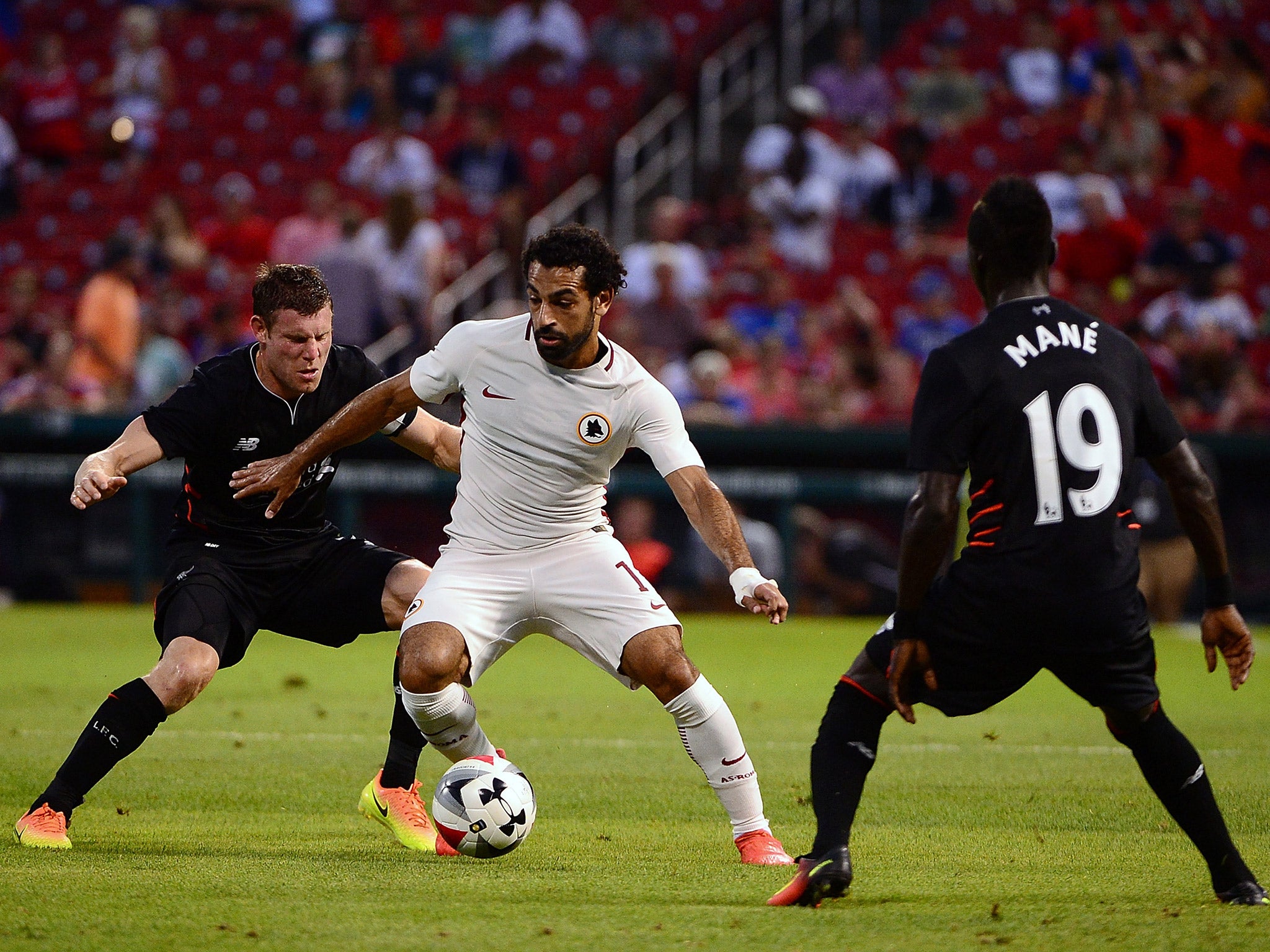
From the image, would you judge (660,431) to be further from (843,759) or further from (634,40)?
(634,40)

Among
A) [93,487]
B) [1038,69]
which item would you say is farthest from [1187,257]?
[93,487]

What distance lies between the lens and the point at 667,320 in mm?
15812

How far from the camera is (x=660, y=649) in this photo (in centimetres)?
582

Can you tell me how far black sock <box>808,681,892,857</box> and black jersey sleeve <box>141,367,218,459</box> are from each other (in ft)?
9.31

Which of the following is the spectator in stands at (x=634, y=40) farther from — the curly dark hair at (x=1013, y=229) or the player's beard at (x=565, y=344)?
the curly dark hair at (x=1013, y=229)

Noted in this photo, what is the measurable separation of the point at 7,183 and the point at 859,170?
1042 centimetres

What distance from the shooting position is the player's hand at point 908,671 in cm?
471

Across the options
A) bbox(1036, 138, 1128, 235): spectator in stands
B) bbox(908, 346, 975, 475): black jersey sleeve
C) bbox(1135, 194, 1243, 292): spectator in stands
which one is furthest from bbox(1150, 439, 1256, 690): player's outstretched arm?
bbox(1036, 138, 1128, 235): spectator in stands

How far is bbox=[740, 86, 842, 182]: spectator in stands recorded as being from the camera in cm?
1819

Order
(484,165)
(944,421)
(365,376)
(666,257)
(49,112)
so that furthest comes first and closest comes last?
1. (49,112)
2. (484,165)
3. (666,257)
4. (365,376)
5. (944,421)

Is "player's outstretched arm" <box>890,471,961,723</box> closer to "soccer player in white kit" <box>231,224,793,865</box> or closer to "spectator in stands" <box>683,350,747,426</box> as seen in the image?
"soccer player in white kit" <box>231,224,793,865</box>

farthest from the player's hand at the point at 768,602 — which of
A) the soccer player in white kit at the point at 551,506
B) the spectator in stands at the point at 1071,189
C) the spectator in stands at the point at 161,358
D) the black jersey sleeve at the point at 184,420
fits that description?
the spectator in stands at the point at 1071,189

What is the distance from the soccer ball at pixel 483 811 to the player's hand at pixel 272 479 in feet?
4.03

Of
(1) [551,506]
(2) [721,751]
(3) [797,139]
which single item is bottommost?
(2) [721,751]
